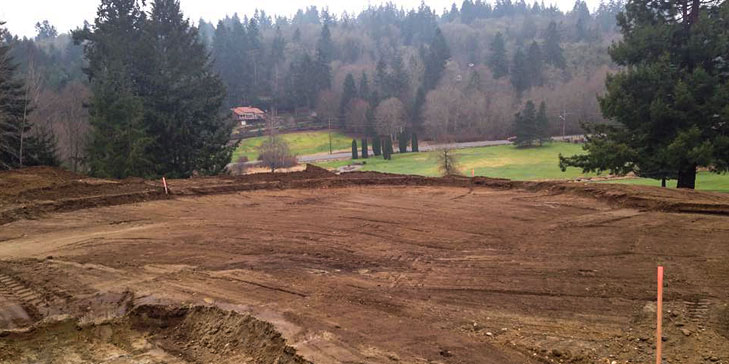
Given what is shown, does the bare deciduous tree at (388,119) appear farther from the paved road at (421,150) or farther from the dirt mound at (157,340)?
the dirt mound at (157,340)

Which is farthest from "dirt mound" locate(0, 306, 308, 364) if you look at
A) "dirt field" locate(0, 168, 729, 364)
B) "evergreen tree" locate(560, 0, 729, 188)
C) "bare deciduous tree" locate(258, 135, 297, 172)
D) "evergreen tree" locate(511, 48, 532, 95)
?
"evergreen tree" locate(511, 48, 532, 95)

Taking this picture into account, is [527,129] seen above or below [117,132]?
below

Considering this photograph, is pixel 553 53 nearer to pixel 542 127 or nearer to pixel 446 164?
pixel 542 127

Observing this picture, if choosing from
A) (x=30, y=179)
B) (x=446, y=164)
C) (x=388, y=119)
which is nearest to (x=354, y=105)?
(x=388, y=119)

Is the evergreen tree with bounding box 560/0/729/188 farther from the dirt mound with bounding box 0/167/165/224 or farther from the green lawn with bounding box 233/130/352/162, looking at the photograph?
the green lawn with bounding box 233/130/352/162

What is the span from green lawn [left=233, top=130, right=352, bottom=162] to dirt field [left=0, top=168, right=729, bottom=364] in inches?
2131

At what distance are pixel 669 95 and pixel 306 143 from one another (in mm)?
61450

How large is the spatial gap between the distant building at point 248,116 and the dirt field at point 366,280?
225 ft

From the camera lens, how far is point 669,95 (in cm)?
2066

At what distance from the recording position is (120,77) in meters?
30.6

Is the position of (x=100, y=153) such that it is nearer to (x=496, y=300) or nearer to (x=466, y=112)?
(x=496, y=300)

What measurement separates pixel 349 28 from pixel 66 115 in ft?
436

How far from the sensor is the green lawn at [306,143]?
7036cm

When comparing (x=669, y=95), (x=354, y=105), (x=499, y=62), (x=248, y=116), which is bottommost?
(x=669, y=95)
